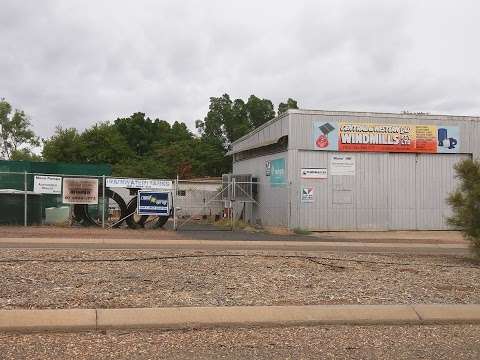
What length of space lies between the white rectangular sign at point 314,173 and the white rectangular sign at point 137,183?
6624mm

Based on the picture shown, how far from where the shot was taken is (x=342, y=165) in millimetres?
27141

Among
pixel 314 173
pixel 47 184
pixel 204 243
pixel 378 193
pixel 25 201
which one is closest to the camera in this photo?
pixel 204 243

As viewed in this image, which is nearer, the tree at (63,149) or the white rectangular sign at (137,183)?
the white rectangular sign at (137,183)

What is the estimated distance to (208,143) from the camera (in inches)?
2960

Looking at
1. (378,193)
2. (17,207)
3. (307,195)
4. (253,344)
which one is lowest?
(253,344)

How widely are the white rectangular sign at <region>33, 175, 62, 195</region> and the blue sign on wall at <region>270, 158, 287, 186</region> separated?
10.3 meters

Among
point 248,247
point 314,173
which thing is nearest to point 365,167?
point 314,173

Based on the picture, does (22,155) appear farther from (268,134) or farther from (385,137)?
(385,137)

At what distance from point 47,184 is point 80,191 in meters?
1.25

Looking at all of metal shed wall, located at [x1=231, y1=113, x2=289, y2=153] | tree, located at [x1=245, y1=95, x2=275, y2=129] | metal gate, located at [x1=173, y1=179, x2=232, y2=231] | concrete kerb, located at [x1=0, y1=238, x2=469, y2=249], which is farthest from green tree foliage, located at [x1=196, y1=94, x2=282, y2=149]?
concrete kerb, located at [x1=0, y1=238, x2=469, y2=249]

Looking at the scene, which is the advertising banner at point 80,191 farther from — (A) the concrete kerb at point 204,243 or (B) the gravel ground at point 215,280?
(B) the gravel ground at point 215,280

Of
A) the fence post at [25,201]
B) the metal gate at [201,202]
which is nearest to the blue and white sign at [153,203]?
the fence post at [25,201]

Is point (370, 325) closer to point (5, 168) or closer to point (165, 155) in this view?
point (5, 168)

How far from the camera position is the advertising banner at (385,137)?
27016mm
